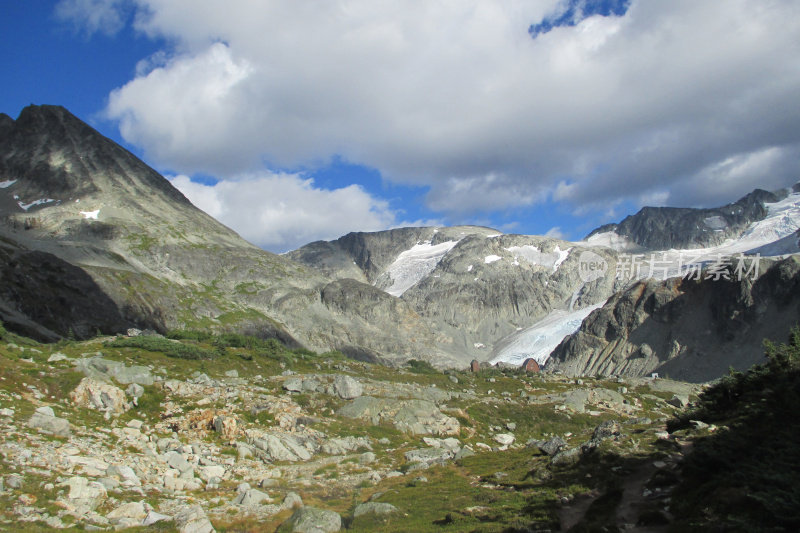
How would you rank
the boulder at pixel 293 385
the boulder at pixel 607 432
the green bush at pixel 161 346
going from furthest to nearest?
the green bush at pixel 161 346 → the boulder at pixel 293 385 → the boulder at pixel 607 432

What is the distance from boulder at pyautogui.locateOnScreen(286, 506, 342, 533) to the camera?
1853 cm

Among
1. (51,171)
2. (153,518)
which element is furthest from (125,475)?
(51,171)

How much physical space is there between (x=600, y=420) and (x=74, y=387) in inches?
1963

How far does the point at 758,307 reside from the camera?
176875 millimetres

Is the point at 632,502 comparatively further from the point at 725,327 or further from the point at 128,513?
the point at 725,327

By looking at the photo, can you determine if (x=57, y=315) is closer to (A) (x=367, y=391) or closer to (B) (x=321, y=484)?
(A) (x=367, y=391)

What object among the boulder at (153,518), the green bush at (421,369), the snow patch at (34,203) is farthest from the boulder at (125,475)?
the snow patch at (34,203)

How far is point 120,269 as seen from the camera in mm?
130250

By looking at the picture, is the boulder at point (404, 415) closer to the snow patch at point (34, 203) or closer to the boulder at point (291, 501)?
the boulder at point (291, 501)

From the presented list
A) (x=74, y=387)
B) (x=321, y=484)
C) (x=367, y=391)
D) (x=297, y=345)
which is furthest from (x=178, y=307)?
(x=321, y=484)

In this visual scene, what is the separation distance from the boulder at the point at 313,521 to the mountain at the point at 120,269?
266 feet

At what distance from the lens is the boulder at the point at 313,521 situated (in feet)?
60.8

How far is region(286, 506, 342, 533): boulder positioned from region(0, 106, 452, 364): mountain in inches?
3188

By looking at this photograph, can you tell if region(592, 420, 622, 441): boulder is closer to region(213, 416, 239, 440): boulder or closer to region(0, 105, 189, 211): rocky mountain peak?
region(213, 416, 239, 440): boulder
